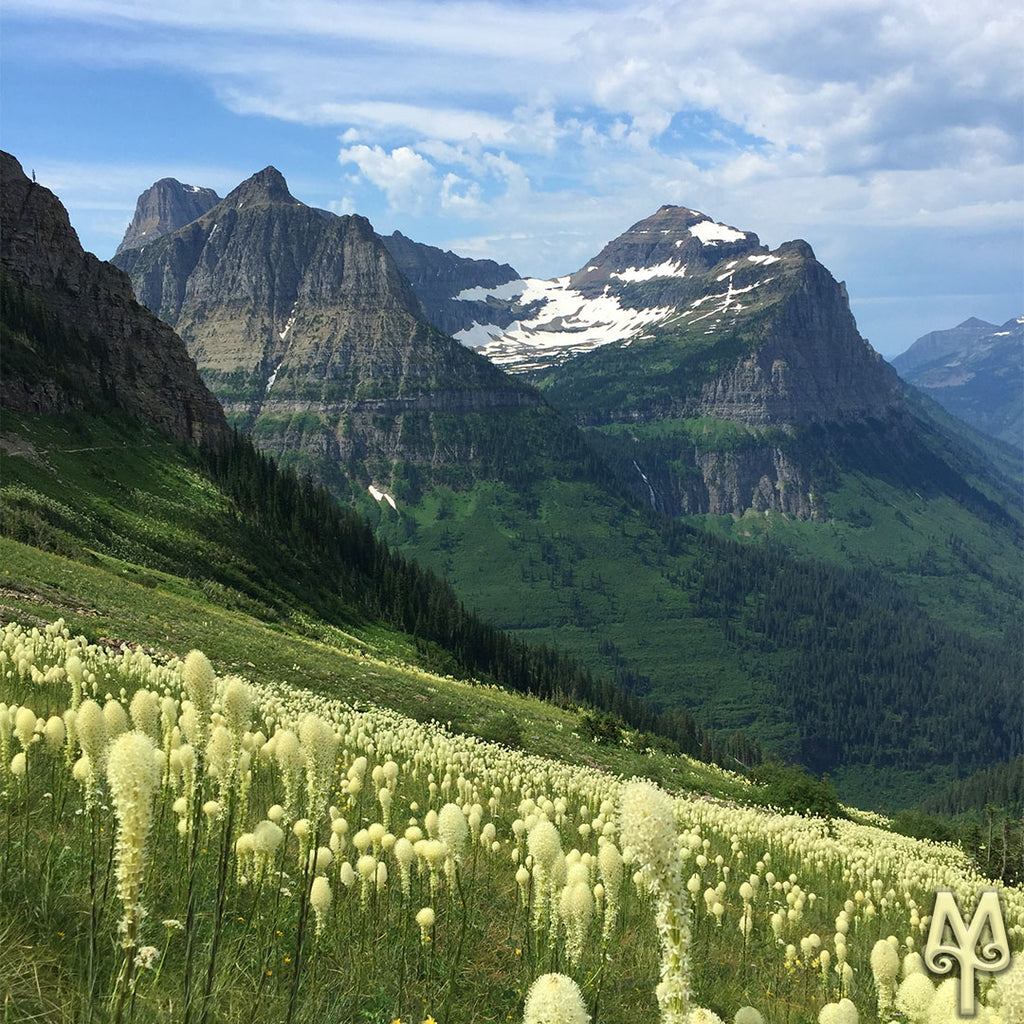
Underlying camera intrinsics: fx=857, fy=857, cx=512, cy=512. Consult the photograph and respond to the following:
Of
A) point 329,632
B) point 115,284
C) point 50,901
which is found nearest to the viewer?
point 50,901

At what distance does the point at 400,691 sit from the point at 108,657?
772 inches

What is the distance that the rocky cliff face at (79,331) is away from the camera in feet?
357

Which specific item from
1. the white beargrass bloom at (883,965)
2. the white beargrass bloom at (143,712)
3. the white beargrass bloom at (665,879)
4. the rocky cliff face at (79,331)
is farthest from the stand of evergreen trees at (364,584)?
the white beargrass bloom at (665,879)

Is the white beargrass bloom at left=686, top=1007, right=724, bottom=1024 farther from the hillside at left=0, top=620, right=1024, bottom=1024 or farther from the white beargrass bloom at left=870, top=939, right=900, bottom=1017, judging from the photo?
the white beargrass bloom at left=870, top=939, right=900, bottom=1017

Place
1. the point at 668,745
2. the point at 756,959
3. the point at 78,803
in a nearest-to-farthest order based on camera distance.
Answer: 1. the point at 78,803
2. the point at 756,959
3. the point at 668,745

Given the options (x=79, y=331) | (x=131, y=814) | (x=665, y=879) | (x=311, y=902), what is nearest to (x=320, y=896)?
(x=311, y=902)

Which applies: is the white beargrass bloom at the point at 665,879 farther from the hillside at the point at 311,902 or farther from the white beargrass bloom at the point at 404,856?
the white beargrass bloom at the point at 404,856

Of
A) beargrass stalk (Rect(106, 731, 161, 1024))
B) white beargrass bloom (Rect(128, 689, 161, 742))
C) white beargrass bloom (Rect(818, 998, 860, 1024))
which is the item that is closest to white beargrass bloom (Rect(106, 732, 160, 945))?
beargrass stalk (Rect(106, 731, 161, 1024))

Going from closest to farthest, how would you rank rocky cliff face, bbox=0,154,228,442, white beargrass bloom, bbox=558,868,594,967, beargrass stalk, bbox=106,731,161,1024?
beargrass stalk, bbox=106,731,161,1024
white beargrass bloom, bbox=558,868,594,967
rocky cliff face, bbox=0,154,228,442

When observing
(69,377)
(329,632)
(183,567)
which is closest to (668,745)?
(329,632)

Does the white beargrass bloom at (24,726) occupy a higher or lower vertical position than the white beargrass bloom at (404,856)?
higher

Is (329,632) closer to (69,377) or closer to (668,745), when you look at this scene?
(668,745)

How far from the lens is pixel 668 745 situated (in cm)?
5841

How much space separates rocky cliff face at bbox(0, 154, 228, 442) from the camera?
10875 centimetres
